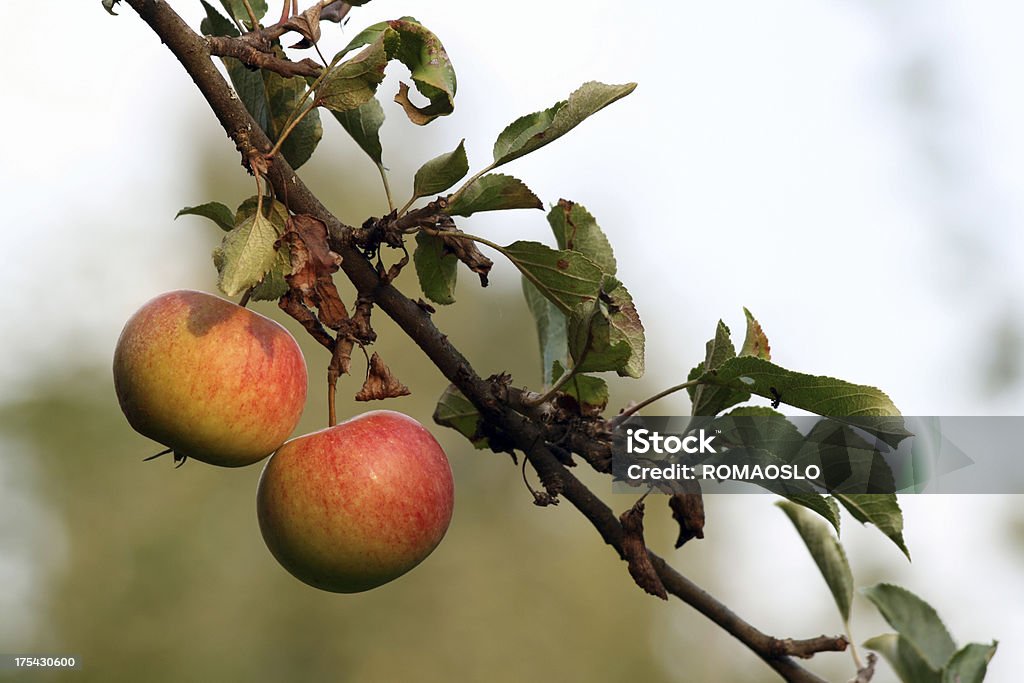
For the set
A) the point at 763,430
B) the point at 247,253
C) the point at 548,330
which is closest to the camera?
the point at 247,253

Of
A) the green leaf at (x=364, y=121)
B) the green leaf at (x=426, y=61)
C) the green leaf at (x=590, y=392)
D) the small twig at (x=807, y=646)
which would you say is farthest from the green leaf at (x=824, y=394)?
the green leaf at (x=364, y=121)

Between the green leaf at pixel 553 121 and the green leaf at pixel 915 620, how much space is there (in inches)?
26.9

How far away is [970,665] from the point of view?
A: 0.98 meters

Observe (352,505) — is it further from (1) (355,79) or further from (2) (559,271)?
(1) (355,79)

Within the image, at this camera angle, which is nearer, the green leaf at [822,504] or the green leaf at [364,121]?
the green leaf at [822,504]

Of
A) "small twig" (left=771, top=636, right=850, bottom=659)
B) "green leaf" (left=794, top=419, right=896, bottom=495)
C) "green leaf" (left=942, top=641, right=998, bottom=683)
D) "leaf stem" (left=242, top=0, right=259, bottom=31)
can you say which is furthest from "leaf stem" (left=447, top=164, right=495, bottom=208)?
"green leaf" (left=942, top=641, right=998, bottom=683)

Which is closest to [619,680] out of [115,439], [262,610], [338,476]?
[262,610]

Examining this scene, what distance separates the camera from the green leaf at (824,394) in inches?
33.2

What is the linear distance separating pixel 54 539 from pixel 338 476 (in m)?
8.57

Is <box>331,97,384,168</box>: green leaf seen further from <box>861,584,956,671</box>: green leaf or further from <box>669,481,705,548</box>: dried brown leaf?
<box>861,584,956,671</box>: green leaf

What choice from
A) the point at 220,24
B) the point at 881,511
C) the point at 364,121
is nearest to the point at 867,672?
the point at 881,511

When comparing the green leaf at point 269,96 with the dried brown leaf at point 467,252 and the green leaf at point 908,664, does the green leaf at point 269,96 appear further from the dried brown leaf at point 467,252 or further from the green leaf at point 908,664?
the green leaf at point 908,664

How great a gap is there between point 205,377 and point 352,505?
196 mm

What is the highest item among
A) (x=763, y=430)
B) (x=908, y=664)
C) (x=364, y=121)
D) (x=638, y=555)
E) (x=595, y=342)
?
(x=364, y=121)
